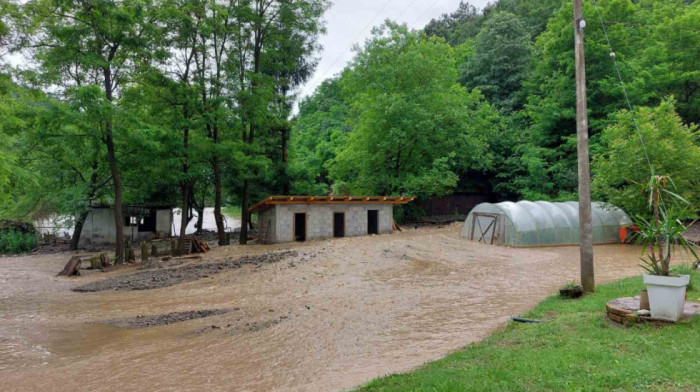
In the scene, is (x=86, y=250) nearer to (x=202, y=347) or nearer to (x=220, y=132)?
(x=220, y=132)

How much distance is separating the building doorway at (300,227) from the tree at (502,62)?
69.5ft

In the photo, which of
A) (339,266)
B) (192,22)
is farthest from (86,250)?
(339,266)

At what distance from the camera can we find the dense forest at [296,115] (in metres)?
17.4

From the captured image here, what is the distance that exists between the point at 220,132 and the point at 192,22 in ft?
20.0

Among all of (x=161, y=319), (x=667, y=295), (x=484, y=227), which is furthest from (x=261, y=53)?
(x=667, y=295)

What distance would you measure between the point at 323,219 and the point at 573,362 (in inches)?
710

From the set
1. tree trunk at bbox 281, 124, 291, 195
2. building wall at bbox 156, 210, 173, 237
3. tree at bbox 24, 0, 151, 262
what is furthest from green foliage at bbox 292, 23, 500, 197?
tree at bbox 24, 0, 151, 262

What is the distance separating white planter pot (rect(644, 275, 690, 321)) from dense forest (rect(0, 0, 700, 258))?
43.2 ft

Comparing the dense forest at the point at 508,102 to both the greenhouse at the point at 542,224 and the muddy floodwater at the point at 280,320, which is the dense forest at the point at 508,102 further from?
the muddy floodwater at the point at 280,320

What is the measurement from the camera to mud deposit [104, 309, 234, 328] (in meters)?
8.70

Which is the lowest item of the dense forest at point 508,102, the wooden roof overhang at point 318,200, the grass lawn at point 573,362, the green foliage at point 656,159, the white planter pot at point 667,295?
the grass lawn at point 573,362

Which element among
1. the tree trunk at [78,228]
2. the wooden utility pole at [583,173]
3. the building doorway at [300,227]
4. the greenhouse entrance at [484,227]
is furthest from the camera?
the tree trunk at [78,228]

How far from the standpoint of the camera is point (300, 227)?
23625mm

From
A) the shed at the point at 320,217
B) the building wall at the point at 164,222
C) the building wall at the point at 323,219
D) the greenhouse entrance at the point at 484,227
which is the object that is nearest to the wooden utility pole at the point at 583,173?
the greenhouse entrance at the point at 484,227
